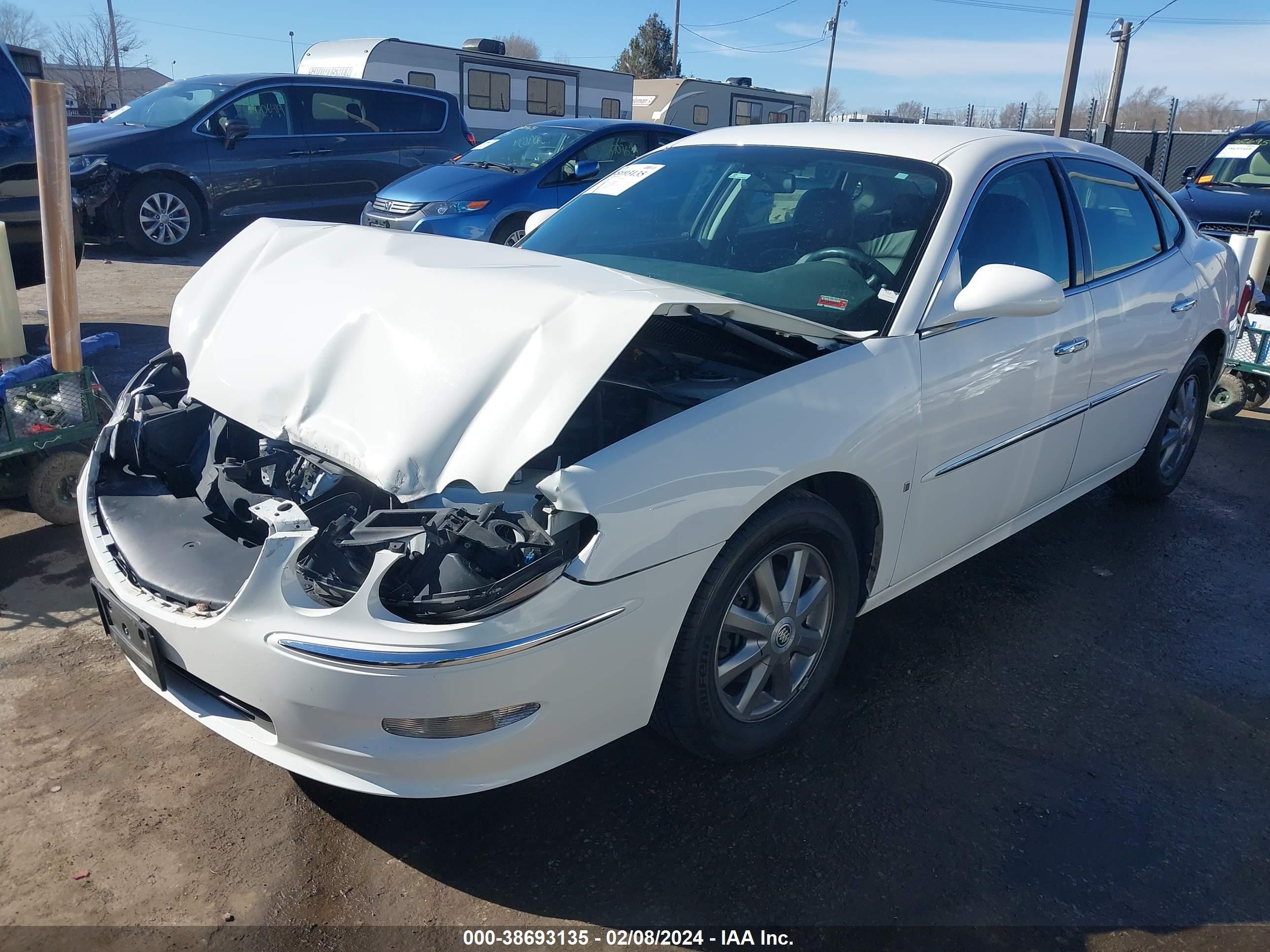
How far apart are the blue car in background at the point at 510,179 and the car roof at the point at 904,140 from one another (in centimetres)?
515

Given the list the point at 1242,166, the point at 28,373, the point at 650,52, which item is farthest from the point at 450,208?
the point at 650,52

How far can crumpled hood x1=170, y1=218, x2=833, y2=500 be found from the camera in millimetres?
2217

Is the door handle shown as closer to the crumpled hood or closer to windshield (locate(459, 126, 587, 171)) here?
the crumpled hood

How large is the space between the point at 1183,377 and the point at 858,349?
8.90 feet

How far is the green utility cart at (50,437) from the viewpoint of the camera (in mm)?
3709

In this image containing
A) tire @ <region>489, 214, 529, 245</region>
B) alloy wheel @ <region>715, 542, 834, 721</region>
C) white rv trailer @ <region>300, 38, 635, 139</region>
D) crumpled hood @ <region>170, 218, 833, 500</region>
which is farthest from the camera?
white rv trailer @ <region>300, 38, 635, 139</region>

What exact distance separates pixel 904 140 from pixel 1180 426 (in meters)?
2.37

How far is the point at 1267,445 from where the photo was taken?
238 inches

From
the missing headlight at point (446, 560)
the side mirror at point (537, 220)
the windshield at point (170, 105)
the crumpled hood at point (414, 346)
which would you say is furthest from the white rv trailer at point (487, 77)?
the missing headlight at point (446, 560)

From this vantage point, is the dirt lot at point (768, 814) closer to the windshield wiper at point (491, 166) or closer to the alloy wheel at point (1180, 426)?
the alloy wheel at point (1180, 426)

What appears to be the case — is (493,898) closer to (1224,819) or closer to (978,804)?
(978,804)

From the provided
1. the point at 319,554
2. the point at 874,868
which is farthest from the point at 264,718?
the point at 874,868

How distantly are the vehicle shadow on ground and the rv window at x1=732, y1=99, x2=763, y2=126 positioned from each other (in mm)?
23376

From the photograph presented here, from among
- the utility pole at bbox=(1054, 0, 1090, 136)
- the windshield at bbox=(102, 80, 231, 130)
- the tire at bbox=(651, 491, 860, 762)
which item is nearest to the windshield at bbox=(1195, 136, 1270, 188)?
the utility pole at bbox=(1054, 0, 1090, 136)
